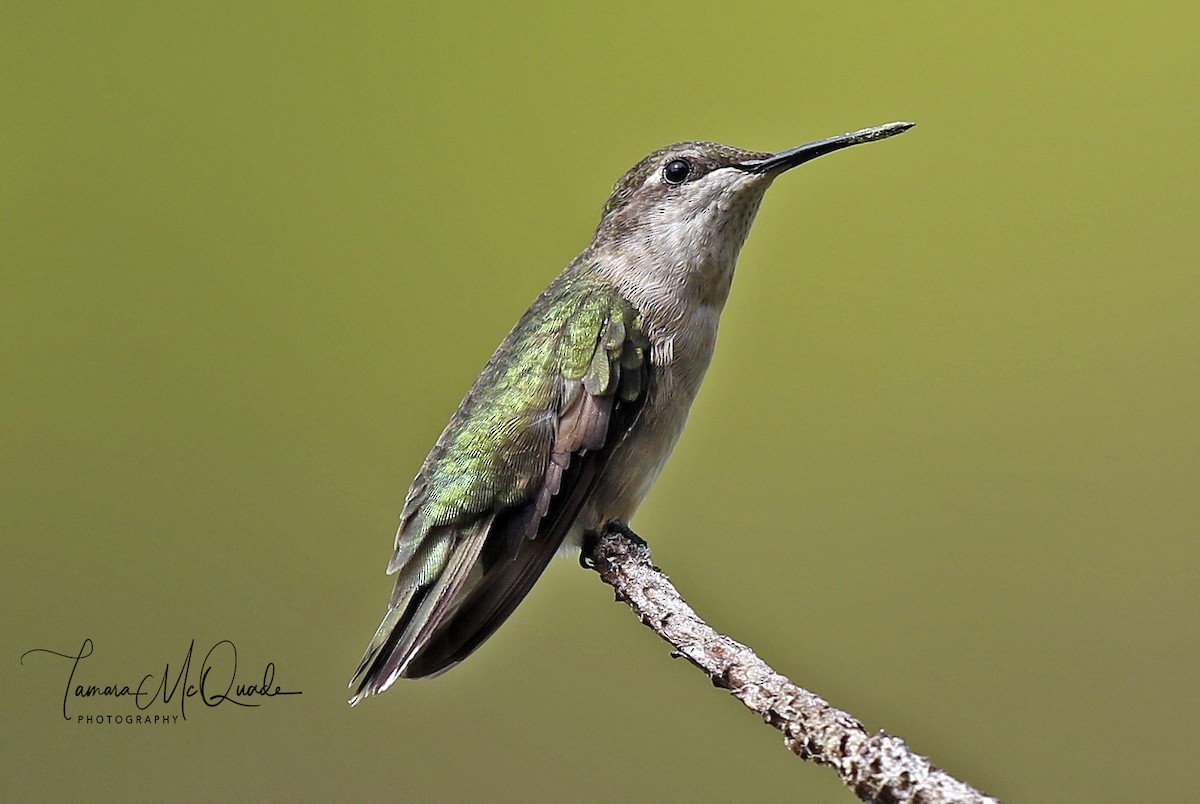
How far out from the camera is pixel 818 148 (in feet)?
6.43

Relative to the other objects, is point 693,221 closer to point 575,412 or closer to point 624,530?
point 575,412

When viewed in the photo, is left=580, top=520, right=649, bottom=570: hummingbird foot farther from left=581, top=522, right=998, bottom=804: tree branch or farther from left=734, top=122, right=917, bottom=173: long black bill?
left=734, top=122, right=917, bottom=173: long black bill

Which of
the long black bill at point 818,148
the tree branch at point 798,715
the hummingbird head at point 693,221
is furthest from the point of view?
the hummingbird head at point 693,221

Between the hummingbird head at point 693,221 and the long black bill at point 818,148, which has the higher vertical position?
the long black bill at point 818,148

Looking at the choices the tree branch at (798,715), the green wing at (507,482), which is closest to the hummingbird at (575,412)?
the green wing at (507,482)

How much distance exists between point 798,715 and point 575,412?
0.77 m

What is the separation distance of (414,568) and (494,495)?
182mm

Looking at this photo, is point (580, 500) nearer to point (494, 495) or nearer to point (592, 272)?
point (494, 495)

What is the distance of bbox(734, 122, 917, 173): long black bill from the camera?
187cm

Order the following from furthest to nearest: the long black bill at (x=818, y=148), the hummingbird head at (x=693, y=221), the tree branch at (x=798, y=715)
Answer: the hummingbird head at (x=693, y=221), the long black bill at (x=818, y=148), the tree branch at (x=798, y=715)

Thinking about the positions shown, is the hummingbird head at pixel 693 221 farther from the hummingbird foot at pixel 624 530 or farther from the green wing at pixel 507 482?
the hummingbird foot at pixel 624 530

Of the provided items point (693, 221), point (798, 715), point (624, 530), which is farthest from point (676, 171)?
point (798, 715)

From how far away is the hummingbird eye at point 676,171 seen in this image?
2.20 metres

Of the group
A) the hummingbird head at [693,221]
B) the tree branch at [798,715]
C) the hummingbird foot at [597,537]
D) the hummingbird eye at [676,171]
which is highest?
the hummingbird eye at [676,171]
